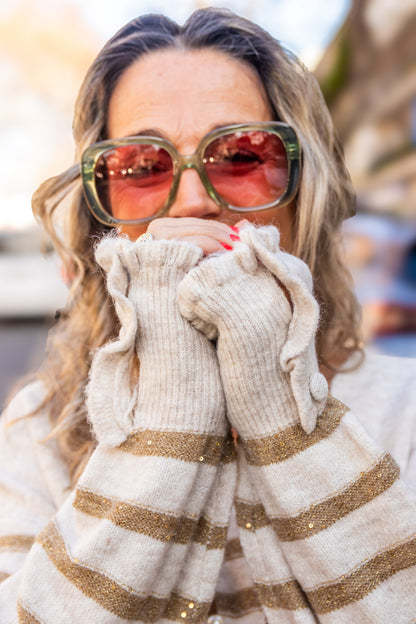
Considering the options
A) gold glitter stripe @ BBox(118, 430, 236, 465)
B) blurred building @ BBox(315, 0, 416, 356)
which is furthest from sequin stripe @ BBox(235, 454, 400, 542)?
blurred building @ BBox(315, 0, 416, 356)

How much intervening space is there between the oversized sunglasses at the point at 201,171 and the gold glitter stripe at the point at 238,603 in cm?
96

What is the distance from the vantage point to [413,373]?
163cm

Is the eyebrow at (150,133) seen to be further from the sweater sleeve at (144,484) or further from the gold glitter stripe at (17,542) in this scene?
the gold glitter stripe at (17,542)

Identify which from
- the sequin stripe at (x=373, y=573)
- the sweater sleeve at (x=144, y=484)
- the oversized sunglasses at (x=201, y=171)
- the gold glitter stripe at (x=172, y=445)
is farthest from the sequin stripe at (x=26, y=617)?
the oversized sunglasses at (x=201, y=171)

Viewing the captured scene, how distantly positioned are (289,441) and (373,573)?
0.29 meters

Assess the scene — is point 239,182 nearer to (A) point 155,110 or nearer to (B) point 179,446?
(A) point 155,110

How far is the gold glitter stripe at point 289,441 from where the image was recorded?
1135mm

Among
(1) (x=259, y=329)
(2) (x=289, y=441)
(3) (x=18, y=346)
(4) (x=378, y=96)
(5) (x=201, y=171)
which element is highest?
(4) (x=378, y=96)

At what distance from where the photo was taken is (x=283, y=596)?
1195mm

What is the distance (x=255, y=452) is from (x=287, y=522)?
0.49 feet

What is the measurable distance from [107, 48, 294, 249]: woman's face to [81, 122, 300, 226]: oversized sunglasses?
3 centimetres

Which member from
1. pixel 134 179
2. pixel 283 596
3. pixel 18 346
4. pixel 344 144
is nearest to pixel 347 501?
pixel 283 596

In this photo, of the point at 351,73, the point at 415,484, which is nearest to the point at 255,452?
the point at 415,484

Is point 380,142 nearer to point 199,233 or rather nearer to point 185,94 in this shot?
point 185,94
